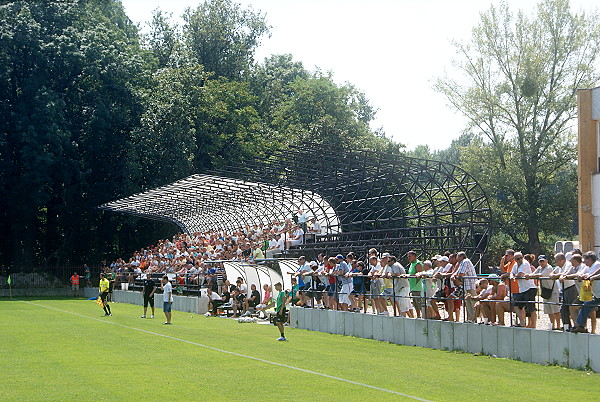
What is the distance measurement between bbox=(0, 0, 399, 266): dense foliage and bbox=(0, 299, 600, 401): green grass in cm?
3259

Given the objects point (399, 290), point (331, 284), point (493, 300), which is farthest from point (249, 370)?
point (331, 284)

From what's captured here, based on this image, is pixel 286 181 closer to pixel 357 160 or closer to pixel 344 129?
pixel 357 160

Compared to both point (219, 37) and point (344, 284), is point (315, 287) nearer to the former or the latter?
point (344, 284)

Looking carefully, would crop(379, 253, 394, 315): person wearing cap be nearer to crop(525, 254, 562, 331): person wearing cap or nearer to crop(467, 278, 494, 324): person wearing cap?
crop(467, 278, 494, 324): person wearing cap

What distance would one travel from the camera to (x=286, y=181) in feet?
124

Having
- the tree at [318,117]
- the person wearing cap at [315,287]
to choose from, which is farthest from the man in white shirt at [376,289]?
the tree at [318,117]

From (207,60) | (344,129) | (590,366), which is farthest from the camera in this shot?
(207,60)

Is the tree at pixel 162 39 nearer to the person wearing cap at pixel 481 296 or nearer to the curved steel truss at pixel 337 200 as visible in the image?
the curved steel truss at pixel 337 200

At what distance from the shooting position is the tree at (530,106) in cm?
4966

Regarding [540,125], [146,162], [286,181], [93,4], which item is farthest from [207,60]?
[286,181]

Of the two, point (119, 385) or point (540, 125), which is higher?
point (540, 125)

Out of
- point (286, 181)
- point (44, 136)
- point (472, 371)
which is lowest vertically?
point (472, 371)

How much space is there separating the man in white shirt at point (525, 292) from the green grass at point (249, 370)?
101 centimetres

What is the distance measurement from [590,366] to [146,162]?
47.1 metres
